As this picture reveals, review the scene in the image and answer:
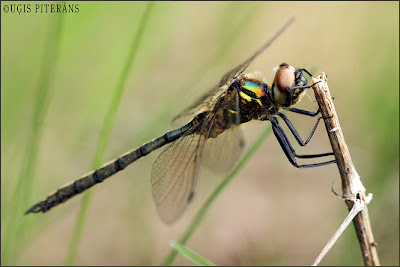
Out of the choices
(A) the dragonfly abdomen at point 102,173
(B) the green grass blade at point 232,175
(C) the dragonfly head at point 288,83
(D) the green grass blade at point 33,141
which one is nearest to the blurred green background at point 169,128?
(D) the green grass blade at point 33,141

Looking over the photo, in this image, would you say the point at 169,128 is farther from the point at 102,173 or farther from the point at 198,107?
the point at 102,173

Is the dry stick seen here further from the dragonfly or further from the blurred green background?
the blurred green background

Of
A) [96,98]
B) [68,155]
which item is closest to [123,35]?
[96,98]

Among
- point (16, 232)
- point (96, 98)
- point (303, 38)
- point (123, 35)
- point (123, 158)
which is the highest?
point (123, 35)

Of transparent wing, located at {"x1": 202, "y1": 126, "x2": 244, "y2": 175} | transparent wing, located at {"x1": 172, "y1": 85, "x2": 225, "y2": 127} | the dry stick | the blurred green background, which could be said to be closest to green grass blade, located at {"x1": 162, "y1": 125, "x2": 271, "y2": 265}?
the dry stick

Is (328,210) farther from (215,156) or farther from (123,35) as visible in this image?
(123,35)

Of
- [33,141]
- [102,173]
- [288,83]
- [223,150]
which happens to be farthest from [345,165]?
[102,173]
